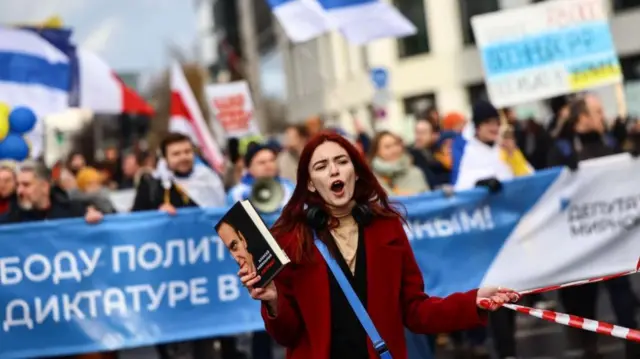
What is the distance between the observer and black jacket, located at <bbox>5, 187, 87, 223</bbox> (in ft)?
27.4

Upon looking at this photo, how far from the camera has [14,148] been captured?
1015 centimetres

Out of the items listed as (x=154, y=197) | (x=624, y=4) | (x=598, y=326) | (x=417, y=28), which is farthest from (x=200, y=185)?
(x=417, y=28)

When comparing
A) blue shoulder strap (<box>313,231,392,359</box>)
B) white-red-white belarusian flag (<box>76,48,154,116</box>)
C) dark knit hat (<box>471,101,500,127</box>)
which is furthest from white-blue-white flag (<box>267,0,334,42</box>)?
blue shoulder strap (<box>313,231,392,359</box>)

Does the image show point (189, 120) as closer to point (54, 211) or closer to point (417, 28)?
point (54, 211)

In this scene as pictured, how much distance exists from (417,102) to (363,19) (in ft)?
80.0

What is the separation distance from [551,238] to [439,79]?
27.3 metres

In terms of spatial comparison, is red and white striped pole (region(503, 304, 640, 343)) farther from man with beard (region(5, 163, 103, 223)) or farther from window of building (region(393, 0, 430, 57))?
window of building (region(393, 0, 430, 57))

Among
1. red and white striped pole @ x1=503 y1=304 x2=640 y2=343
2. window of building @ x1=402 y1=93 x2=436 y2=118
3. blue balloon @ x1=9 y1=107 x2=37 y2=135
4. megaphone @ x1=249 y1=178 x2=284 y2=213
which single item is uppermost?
blue balloon @ x1=9 y1=107 x2=37 y2=135

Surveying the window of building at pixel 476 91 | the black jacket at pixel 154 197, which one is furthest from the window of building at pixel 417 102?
the black jacket at pixel 154 197

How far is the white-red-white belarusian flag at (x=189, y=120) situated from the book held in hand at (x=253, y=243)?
1072cm

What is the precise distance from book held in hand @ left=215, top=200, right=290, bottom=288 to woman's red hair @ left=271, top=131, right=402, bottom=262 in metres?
0.46

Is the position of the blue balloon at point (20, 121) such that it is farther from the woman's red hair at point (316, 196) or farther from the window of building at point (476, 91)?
the window of building at point (476, 91)

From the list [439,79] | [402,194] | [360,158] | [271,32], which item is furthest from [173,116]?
[271,32]

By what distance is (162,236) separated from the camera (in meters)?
8.38
